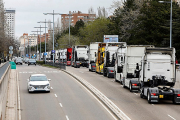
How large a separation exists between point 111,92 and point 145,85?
4.01m

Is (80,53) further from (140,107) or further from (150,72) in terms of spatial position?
(140,107)

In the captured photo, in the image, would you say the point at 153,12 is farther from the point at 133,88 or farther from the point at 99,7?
the point at 99,7

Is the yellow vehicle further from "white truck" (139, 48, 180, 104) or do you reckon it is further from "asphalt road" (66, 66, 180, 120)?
"white truck" (139, 48, 180, 104)

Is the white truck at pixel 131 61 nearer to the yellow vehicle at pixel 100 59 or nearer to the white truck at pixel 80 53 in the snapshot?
the yellow vehicle at pixel 100 59

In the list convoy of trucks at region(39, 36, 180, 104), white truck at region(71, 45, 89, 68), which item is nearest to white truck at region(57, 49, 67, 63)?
white truck at region(71, 45, 89, 68)

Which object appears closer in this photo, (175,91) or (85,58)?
(175,91)

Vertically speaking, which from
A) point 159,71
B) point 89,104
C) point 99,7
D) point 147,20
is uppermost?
point 99,7

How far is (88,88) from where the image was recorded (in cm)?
3145

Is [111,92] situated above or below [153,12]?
below

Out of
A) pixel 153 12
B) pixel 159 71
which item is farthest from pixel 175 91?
pixel 153 12

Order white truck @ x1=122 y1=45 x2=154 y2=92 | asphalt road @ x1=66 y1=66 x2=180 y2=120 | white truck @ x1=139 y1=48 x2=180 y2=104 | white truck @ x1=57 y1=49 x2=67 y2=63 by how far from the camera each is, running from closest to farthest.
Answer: asphalt road @ x1=66 y1=66 x2=180 y2=120 → white truck @ x1=139 y1=48 x2=180 y2=104 → white truck @ x1=122 y1=45 x2=154 y2=92 → white truck @ x1=57 y1=49 x2=67 y2=63

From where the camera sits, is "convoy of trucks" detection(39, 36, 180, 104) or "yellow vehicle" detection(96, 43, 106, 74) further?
"yellow vehicle" detection(96, 43, 106, 74)

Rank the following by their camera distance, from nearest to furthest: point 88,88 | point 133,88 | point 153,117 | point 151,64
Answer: point 153,117, point 151,64, point 133,88, point 88,88

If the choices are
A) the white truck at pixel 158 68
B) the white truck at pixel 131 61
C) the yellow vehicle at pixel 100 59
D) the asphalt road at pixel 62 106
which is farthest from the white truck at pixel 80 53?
the white truck at pixel 158 68
